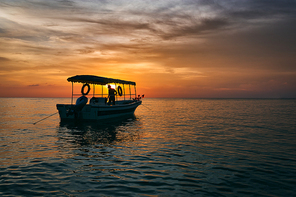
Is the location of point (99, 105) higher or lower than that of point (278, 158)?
higher

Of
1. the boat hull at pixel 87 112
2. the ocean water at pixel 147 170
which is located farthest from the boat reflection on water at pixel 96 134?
the ocean water at pixel 147 170

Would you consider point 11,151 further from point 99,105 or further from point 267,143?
point 267,143

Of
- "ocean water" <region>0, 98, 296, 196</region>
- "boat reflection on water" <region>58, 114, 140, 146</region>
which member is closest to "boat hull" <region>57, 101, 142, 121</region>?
"boat reflection on water" <region>58, 114, 140, 146</region>

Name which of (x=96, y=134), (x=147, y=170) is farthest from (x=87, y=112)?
(x=147, y=170)

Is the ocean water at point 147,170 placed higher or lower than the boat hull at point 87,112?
lower

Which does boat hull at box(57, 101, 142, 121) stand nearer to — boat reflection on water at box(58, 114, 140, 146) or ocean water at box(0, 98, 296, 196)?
boat reflection on water at box(58, 114, 140, 146)

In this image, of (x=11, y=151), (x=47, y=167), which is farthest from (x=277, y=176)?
(x=11, y=151)

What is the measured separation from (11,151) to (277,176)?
1241 cm

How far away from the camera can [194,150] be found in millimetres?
11211

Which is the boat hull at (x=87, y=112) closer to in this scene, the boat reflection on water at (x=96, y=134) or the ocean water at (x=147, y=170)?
the boat reflection on water at (x=96, y=134)

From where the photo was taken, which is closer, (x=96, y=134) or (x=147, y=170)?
(x=147, y=170)

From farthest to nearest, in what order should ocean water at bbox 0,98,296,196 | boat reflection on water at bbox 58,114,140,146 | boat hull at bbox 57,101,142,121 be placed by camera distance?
boat hull at bbox 57,101,142,121 < boat reflection on water at bbox 58,114,140,146 < ocean water at bbox 0,98,296,196

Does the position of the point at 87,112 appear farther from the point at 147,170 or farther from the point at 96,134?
the point at 147,170

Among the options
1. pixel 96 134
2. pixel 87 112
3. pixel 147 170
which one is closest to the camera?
pixel 147 170
